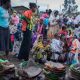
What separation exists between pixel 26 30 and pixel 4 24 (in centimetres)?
84

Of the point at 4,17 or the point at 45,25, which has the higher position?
the point at 4,17

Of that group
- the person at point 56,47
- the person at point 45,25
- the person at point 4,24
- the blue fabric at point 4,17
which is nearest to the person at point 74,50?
the person at point 56,47

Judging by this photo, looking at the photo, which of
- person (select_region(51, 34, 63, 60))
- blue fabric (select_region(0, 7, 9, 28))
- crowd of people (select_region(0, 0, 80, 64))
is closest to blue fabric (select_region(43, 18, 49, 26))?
crowd of people (select_region(0, 0, 80, 64))

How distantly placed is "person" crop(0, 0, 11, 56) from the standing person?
0.66 metres

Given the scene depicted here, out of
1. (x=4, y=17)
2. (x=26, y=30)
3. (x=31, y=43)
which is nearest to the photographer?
(x=4, y=17)

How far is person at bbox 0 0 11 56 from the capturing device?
8773 mm

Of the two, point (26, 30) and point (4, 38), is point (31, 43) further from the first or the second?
point (4, 38)

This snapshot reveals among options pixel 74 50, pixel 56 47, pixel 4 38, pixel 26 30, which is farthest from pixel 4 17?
pixel 74 50

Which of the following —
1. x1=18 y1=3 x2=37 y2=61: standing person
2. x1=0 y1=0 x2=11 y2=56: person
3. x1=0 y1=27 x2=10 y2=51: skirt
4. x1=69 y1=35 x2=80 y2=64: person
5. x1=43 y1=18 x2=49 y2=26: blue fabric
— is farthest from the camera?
x1=43 y1=18 x2=49 y2=26: blue fabric

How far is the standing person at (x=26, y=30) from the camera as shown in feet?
30.9

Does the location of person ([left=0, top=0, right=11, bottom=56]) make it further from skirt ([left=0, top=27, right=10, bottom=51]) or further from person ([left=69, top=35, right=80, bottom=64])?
person ([left=69, top=35, right=80, bottom=64])

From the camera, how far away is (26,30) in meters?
9.55

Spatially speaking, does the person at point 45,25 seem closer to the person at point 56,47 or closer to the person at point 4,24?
the person at point 56,47

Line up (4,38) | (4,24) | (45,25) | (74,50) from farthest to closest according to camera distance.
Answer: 1. (45,25)
2. (74,50)
3. (4,38)
4. (4,24)
